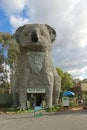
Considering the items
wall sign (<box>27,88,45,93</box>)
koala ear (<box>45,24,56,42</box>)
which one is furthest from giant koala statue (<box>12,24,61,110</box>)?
koala ear (<box>45,24,56,42</box>)

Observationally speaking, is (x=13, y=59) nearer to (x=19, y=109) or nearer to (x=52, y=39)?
(x=52, y=39)

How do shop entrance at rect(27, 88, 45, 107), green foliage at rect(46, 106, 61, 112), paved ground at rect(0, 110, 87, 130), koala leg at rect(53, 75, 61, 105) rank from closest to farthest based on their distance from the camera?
paved ground at rect(0, 110, 87, 130) → green foliage at rect(46, 106, 61, 112) → shop entrance at rect(27, 88, 45, 107) → koala leg at rect(53, 75, 61, 105)

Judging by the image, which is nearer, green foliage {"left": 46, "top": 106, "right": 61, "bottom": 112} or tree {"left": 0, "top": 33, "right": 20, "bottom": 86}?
green foliage {"left": 46, "top": 106, "right": 61, "bottom": 112}

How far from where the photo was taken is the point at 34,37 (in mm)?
22703

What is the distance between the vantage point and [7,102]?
93.9ft

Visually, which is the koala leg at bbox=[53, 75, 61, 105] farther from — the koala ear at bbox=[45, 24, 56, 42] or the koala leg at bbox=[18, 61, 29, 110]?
the koala ear at bbox=[45, 24, 56, 42]

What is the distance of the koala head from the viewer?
22750mm

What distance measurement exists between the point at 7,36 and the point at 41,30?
15.8 metres

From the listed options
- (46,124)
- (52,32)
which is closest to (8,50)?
(52,32)

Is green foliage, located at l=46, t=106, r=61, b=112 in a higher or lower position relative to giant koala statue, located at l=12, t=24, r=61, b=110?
lower

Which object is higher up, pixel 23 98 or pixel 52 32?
pixel 52 32

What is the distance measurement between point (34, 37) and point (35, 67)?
2605 millimetres

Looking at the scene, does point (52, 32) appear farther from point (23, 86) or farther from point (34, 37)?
point (23, 86)

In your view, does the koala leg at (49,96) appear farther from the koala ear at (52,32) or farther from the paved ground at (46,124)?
the paved ground at (46,124)
